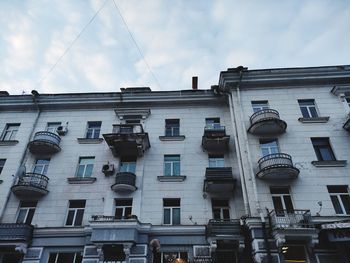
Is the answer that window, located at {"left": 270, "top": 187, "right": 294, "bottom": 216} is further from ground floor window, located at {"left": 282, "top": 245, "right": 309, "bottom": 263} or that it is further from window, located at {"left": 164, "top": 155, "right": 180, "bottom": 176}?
window, located at {"left": 164, "top": 155, "right": 180, "bottom": 176}

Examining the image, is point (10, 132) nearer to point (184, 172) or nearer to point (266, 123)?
point (184, 172)

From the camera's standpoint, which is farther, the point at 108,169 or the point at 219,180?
the point at 108,169

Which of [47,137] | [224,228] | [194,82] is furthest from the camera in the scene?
[194,82]

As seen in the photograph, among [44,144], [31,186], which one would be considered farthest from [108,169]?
Answer: [44,144]

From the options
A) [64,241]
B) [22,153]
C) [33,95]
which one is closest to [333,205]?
[64,241]

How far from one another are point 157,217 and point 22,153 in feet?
30.8

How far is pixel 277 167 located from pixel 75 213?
10.7m

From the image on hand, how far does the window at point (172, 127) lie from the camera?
54.0ft

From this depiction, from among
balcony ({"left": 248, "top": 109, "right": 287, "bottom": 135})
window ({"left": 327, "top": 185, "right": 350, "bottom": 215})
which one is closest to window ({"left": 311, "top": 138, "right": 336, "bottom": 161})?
window ({"left": 327, "top": 185, "right": 350, "bottom": 215})

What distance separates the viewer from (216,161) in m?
14.8

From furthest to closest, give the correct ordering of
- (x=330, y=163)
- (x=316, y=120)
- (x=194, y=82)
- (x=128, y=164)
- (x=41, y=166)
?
(x=194, y=82) < (x=41, y=166) < (x=128, y=164) < (x=316, y=120) < (x=330, y=163)

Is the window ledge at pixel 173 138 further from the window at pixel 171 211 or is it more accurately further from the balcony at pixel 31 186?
the balcony at pixel 31 186

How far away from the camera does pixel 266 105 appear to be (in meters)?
15.7

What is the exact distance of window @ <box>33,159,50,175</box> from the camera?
14.9 m
